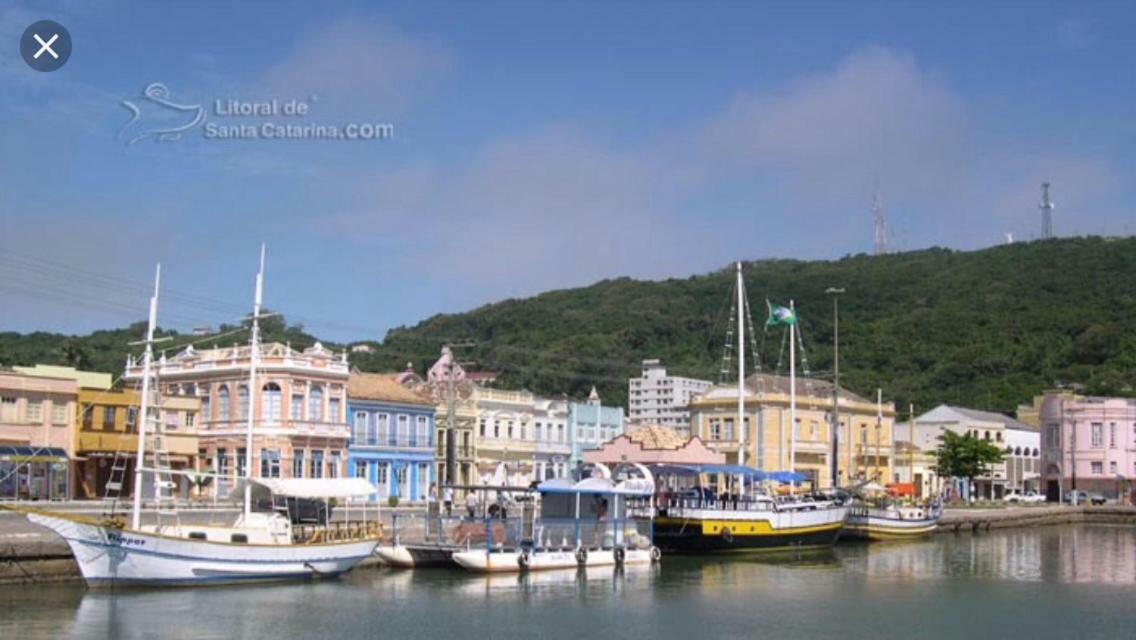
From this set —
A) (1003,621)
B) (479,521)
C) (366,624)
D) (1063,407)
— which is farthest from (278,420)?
(1063,407)

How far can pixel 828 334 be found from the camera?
138 metres

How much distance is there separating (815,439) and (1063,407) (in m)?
28.9

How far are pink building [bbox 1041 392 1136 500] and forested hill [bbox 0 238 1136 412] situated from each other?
42.1ft

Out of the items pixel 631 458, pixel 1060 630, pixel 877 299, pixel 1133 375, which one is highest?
pixel 877 299

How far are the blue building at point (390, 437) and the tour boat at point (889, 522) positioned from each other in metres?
23.0

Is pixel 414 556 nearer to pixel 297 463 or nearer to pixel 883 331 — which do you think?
pixel 297 463

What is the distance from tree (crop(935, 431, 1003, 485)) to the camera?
306ft

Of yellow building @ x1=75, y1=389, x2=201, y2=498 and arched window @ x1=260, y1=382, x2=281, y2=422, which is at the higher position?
arched window @ x1=260, y1=382, x2=281, y2=422

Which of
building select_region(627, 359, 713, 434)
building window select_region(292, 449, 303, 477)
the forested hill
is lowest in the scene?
building window select_region(292, 449, 303, 477)

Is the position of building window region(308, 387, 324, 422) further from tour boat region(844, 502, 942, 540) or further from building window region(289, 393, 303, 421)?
tour boat region(844, 502, 942, 540)

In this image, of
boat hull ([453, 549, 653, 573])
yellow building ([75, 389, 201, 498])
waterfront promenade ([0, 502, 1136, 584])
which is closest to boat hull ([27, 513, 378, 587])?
waterfront promenade ([0, 502, 1136, 584])

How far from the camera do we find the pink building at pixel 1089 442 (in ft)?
329

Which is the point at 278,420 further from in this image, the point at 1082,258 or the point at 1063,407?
the point at 1082,258

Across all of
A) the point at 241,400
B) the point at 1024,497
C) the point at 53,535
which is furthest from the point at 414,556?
the point at 1024,497
